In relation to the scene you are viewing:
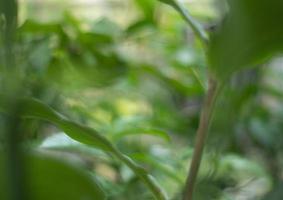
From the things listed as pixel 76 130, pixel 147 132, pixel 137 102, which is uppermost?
pixel 76 130

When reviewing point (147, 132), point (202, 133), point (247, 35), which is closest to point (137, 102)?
point (147, 132)

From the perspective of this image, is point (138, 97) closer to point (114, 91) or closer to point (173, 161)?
point (114, 91)

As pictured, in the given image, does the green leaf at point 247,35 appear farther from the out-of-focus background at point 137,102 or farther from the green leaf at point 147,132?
the green leaf at point 147,132

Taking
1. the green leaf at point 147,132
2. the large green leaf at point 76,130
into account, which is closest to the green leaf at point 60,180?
the large green leaf at point 76,130

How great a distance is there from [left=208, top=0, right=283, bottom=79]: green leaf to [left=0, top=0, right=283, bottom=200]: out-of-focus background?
62 mm

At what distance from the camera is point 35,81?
1.86 ft

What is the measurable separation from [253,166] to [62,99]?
231 millimetres

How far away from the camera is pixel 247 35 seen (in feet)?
0.79

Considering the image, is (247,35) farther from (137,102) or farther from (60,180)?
(137,102)

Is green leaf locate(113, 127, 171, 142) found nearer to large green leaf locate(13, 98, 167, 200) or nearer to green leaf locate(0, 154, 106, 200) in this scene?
large green leaf locate(13, 98, 167, 200)

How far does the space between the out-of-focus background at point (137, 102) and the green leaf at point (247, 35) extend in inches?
2.4

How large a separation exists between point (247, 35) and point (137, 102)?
27.3 inches

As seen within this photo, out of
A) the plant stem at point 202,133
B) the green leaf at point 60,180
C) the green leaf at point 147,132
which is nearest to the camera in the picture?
the green leaf at point 60,180

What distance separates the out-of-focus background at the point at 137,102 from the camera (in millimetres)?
490
